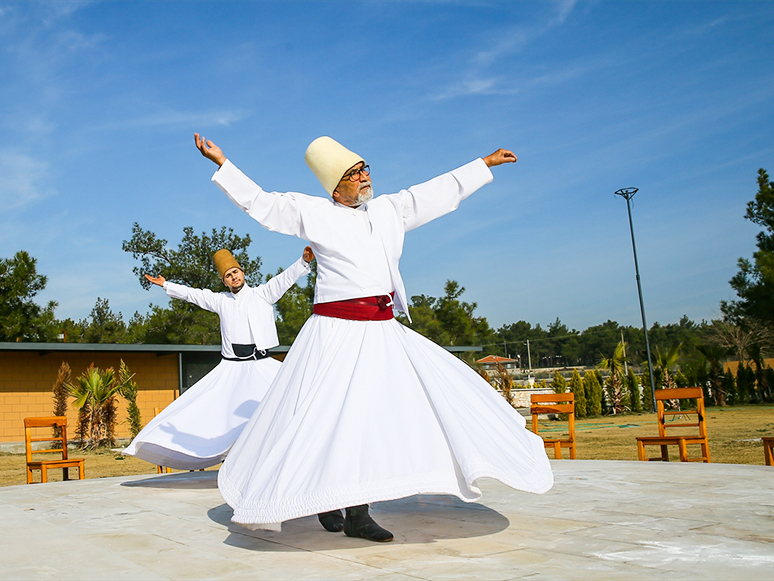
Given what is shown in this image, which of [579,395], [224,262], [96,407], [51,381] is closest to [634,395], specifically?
[579,395]

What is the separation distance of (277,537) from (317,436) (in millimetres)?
700

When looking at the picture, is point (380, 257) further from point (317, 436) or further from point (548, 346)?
point (548, 346)

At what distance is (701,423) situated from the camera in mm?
6469

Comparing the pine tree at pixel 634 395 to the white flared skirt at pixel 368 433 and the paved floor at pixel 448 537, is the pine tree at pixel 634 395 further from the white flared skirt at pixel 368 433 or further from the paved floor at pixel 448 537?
the white flared skirt at pixel 368 433

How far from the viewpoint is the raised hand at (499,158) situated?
372 cm

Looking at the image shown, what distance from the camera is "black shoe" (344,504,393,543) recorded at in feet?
9.84

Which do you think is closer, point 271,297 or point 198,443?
point 198,443

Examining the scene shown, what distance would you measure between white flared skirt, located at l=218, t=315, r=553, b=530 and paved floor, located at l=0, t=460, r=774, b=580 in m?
0.24

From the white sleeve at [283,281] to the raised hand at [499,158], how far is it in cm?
210

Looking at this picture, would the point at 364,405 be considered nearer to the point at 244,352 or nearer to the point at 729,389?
the point at 244,352

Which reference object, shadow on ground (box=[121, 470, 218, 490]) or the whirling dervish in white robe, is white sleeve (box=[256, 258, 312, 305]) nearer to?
the whirling dervish in white robe

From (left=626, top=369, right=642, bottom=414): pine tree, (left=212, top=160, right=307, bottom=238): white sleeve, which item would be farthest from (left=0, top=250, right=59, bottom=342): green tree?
(left=212, top=160, right=307, bottom=238): white sleeve

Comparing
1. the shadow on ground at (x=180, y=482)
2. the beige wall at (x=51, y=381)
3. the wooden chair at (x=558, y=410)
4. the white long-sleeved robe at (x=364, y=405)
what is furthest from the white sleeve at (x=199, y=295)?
the beige wall at (x=51, y=381)

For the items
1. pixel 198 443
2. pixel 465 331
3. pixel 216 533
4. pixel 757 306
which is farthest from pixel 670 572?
pixel 465 331
